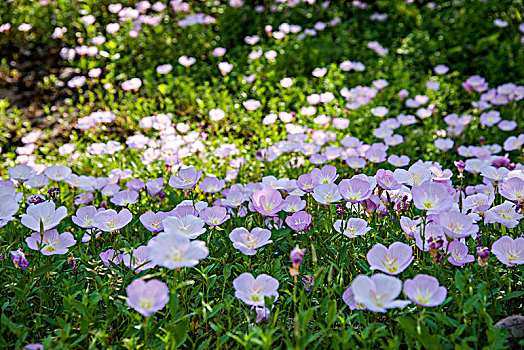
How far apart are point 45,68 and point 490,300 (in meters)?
4.17

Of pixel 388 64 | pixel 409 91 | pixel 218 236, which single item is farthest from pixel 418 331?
pixel 388 64

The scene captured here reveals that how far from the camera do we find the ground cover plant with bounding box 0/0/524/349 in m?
1.34

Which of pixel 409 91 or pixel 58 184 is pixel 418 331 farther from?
pixel 409 91

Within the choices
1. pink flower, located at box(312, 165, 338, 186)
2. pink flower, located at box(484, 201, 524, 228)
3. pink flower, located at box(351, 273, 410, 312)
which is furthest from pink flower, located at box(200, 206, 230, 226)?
pink flower, located at box(484, 201, 524, 228)

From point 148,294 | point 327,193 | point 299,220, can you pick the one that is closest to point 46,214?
point 148,294

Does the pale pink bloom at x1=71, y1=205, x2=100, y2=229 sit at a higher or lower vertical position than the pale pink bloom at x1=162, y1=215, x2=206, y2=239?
lower

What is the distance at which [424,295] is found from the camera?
123cm

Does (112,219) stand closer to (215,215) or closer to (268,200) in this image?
(215,215)

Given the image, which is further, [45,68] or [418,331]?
[45,68]

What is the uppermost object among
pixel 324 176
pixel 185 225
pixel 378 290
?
pixel 378 290

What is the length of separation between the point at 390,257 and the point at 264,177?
0.79 metres

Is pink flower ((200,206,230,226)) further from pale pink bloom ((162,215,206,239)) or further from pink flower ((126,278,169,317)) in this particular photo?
pink flower ((126,278,169,317))

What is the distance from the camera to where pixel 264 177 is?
6.58 feet

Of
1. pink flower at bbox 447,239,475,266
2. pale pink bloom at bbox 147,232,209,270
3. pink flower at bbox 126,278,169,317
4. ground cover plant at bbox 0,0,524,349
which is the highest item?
pale pink bloom at bbox 147,232,209,270
